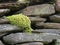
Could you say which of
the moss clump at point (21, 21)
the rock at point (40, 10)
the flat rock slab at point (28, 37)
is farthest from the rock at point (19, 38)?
the rock at point (40, 10)

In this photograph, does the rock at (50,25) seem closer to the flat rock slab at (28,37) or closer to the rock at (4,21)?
the flat rock slab at (28,37)

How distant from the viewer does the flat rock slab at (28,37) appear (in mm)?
3398

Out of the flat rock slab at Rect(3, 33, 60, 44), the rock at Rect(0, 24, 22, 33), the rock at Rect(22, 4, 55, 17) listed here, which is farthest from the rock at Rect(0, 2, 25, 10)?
the flat rock slab at Rect(3, 33, 60, 44)

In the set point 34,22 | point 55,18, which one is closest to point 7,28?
point 34,22

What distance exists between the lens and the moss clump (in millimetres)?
3574

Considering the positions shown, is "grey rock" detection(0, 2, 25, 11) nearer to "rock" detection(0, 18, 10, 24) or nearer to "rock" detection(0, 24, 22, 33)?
"rock" detection(0, 18, 10, 24)

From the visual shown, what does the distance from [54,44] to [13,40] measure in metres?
0.57

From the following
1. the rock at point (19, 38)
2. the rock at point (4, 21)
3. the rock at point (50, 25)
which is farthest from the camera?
the rock at point (50, 25)

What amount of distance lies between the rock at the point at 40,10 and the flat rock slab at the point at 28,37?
1.13 ft

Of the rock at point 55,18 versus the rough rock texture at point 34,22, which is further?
the rock at point 55,18

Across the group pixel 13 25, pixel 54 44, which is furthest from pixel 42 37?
pixel 13 25

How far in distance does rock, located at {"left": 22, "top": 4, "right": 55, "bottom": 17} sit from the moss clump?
5.7 inches

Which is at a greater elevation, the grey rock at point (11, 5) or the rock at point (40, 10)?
the grey rock at point (11, 5)

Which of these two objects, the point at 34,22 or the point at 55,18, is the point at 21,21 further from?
the point at 55,18
